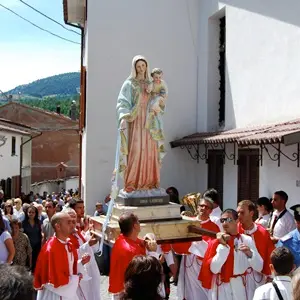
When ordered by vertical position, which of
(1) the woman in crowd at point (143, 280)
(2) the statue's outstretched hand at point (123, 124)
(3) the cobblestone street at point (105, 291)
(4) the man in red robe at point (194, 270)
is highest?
(2) the statue's outstretched hand at point (123, 124)

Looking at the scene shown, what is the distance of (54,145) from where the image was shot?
3819cm

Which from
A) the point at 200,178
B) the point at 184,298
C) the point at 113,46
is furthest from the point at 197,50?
the point at 184,298

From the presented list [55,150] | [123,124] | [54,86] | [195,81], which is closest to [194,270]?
[123,124]

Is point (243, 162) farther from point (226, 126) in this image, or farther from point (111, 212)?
point (111, 212)

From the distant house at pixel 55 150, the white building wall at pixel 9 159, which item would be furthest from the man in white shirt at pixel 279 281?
the distant house at pixel 55 150

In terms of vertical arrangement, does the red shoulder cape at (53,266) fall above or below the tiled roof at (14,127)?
below

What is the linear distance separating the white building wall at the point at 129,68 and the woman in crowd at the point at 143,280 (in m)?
10.1

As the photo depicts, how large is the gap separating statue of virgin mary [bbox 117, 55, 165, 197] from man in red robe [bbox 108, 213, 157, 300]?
1145mm

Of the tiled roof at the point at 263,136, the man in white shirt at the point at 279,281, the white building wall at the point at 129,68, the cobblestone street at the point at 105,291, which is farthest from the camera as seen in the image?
the white building wall at the point at 129,68

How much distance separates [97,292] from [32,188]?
95.0 ft

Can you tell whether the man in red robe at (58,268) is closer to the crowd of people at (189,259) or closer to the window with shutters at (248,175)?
the crowd of people at (189,259)

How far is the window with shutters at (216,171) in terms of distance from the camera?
12311 mm

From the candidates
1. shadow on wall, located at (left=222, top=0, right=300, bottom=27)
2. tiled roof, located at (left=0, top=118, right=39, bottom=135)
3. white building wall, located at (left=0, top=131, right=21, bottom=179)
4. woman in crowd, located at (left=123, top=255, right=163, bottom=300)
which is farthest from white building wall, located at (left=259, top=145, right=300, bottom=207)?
tiled roof, located at (left=0, top=118, right=39, bottom=135)

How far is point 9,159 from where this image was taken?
27594 millimetres
